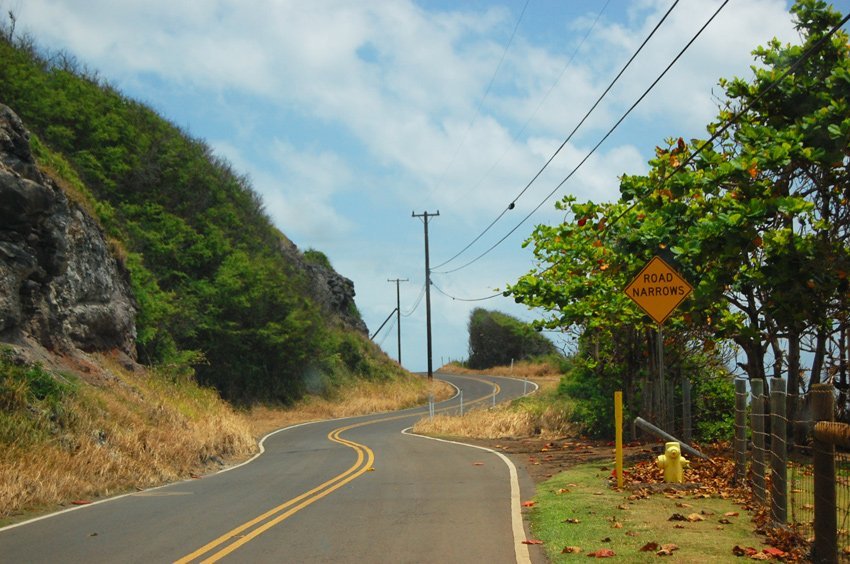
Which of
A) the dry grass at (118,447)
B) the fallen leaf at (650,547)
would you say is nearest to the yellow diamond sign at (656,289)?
the fallen leaf at (650,547)

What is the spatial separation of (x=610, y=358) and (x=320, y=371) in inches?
1348

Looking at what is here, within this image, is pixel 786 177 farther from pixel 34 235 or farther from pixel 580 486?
pixel 34 235

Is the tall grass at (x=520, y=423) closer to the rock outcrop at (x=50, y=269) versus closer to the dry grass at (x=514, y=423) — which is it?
the dry grass at (x=514, y=423)

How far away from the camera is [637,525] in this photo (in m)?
9.99

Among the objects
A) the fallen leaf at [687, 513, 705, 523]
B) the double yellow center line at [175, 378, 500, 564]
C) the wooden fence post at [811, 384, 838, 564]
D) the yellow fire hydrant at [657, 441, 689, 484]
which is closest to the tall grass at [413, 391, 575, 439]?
the double yellow center line at [175, 378, 500, 564]

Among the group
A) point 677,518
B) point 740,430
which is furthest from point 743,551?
point 740,430

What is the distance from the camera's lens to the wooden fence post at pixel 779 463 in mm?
9109

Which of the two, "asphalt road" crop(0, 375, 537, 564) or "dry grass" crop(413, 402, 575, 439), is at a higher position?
"asphalt road" crop(0, 375, 537, 564)

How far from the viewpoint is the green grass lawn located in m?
8.51

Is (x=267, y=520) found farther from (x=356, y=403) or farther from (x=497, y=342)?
(x=497, y=342)

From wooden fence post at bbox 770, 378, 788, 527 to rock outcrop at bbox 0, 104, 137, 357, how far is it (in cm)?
1707

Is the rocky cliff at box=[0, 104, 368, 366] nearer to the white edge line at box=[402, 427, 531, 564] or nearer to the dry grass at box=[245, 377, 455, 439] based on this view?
the dry grass at box=[245, 377, 455, 439]

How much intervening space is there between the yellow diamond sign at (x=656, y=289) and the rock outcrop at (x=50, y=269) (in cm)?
1448

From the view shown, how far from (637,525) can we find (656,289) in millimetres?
4813
